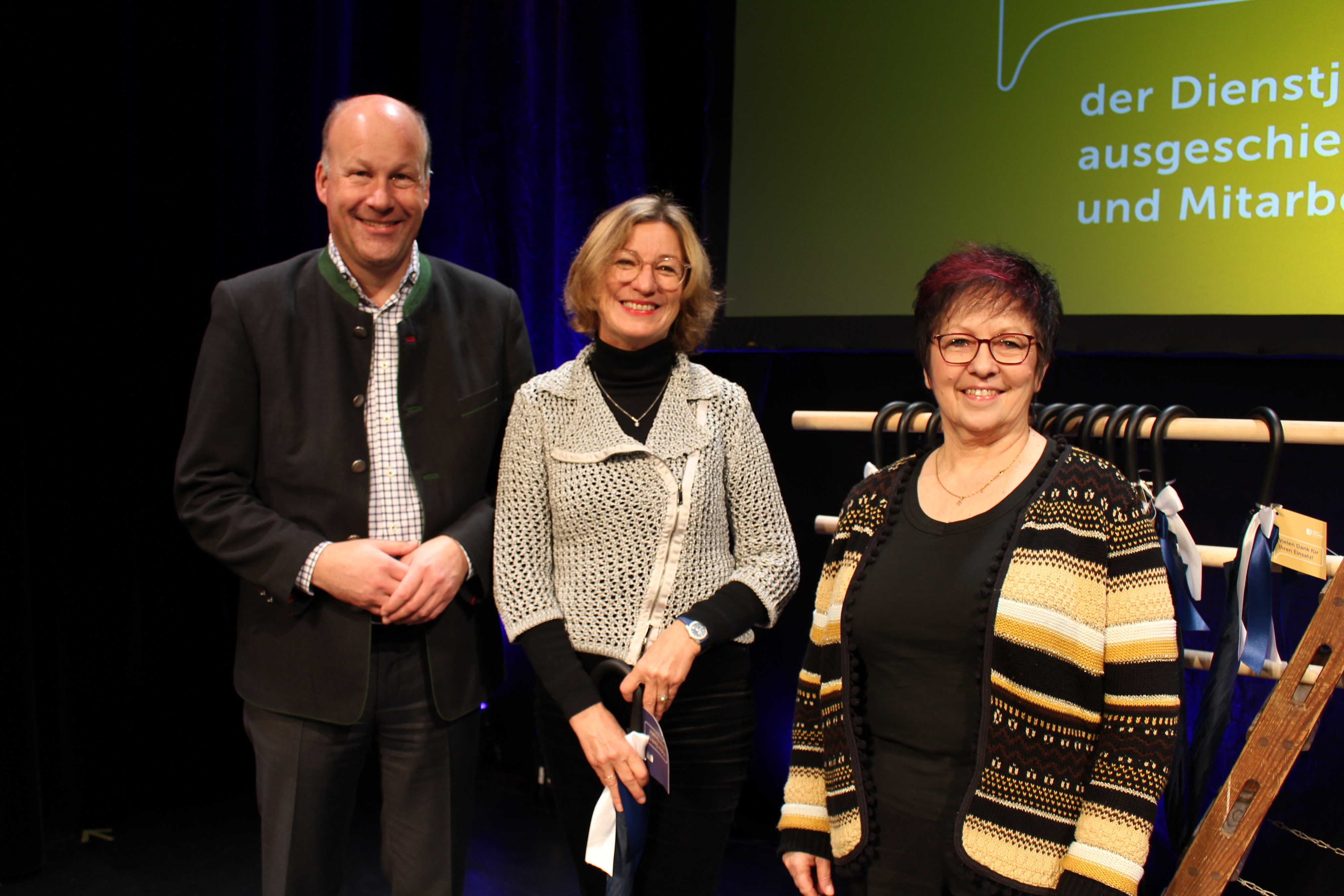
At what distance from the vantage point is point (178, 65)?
2.98m

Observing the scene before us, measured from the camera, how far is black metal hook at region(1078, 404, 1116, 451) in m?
1.63

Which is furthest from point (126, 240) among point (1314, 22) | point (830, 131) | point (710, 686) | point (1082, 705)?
point (1314, 22)

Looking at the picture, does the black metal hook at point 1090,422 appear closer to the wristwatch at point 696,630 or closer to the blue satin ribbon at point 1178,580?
the blue satin ribbon at point 1178,580

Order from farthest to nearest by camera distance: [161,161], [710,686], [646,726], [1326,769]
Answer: [161,161]
[1326,769]
[710,686]
[646,726]

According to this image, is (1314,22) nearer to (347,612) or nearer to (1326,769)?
(1326,769)

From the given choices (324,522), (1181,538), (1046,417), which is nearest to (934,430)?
(1046,417)

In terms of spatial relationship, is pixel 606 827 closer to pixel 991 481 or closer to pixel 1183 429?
pixel 991 481

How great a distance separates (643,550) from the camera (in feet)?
5.34

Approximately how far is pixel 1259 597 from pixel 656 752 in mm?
934

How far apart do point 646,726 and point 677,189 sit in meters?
2.09

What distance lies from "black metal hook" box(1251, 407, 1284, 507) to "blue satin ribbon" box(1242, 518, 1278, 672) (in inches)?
1.8

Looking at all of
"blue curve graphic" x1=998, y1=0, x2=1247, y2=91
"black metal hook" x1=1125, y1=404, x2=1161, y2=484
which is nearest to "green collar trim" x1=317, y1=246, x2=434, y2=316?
"black metal hook" x1=1125, y1=404, x2=1161, y2=484

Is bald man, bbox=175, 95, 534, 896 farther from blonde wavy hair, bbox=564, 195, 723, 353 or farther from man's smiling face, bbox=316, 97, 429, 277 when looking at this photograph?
blonde wavy hair, bbox=564, 195, 723, 353

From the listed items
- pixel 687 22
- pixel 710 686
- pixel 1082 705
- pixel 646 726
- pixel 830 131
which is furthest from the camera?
pixel 687 22
